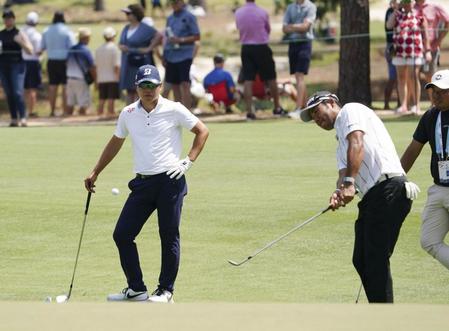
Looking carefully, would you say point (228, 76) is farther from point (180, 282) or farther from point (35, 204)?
point (180, 282)

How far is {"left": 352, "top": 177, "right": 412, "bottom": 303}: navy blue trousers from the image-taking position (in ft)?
34.3

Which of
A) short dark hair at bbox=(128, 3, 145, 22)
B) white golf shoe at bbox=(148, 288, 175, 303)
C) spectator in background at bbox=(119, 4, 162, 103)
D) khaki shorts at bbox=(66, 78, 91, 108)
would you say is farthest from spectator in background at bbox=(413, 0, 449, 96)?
white golf shoe at bbox=(148, 288, 175, 303)

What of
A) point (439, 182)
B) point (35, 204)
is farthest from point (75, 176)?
point (439, 182)

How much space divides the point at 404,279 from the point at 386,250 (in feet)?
6.99

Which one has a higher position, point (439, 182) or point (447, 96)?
point (447, 96)

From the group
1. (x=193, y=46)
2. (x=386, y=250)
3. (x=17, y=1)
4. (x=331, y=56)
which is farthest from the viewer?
(x=17, y=1)

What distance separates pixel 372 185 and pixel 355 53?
14.7m

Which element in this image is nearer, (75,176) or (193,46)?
(75,176)

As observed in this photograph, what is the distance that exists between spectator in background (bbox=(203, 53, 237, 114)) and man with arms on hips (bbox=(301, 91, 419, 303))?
1570 cm

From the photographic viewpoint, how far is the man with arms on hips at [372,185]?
10.4m

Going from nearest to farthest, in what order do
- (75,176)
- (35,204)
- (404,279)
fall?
(404,279) → (35,204) → (75,176)

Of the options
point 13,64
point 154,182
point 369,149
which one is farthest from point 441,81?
point 13,64

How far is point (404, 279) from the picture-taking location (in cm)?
1256

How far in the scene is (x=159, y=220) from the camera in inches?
455
